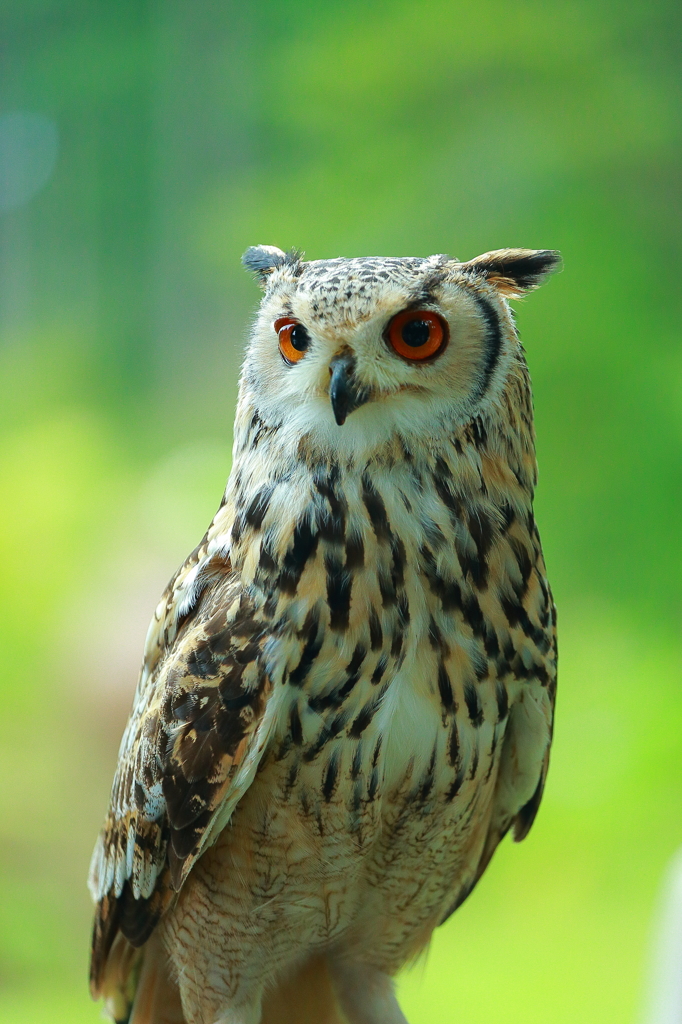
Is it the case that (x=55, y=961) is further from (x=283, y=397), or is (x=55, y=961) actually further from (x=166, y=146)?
(x=166, y=146)

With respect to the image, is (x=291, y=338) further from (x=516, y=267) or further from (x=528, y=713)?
(x=528, y=713)

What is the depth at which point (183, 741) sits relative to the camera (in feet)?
3.18

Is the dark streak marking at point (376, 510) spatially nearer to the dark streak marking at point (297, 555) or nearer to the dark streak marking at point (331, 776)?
the dark streak marking at point (297, 555)

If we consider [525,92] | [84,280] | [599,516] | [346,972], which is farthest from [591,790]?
[84,280]

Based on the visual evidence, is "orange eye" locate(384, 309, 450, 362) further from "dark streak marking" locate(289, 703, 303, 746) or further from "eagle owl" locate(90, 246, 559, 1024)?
"dark streak marking" locate(289, 703, 303, 746)

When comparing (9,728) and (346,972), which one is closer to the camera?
(346,972)

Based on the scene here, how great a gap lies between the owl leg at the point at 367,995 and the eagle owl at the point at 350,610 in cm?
24

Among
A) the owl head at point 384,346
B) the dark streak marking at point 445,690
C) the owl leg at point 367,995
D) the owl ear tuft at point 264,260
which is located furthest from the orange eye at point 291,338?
the owl leg at point 367,995

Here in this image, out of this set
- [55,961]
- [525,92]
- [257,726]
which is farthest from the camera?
[55,961]

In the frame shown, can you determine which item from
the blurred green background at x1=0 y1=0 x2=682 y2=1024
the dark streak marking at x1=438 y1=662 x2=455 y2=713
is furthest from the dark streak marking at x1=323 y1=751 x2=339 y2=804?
the blurred green background at x1=0 y1=0 x2=682 y2=1024

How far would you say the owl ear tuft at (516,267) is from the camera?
3.13ft

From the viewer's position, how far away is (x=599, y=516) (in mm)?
2008

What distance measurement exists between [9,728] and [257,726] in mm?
1494

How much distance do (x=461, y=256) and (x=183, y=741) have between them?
1.35 meters
